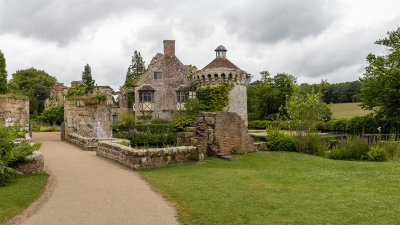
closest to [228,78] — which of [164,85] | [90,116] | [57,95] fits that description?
[164,85]

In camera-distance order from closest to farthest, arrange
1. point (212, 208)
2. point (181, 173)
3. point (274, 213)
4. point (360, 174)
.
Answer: point (274, 213), point (212, 208), point (360, 174), point (181, 173)

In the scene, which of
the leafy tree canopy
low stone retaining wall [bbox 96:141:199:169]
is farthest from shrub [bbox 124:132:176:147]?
low stone retaining wall [bbox 96:141:199:169]

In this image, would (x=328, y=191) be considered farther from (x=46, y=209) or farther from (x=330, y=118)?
(x=330, y=118)

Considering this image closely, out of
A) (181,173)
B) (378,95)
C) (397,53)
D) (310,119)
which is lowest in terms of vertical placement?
(181,173)

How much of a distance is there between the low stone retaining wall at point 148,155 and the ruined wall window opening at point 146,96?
24.6m

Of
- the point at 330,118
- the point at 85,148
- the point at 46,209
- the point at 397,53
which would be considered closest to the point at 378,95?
the point at 397,53

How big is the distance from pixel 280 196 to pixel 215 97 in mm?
28785

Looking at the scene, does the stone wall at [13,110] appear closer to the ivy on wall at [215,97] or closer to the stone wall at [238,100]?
the ivy on wall at [215,97]

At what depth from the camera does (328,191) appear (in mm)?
7172

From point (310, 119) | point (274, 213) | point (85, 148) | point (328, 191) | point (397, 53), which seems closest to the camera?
point (274, 213)

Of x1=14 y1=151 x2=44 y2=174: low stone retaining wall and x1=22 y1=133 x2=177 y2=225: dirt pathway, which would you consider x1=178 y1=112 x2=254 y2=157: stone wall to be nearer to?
x1=22 y1=133 x2=177 y2=225: dirt pathway

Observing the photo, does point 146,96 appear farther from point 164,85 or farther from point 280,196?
point 280,196

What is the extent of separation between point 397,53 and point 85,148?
30.0 m

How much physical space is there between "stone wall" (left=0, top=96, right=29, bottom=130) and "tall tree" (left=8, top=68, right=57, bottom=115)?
4421 centimetres
